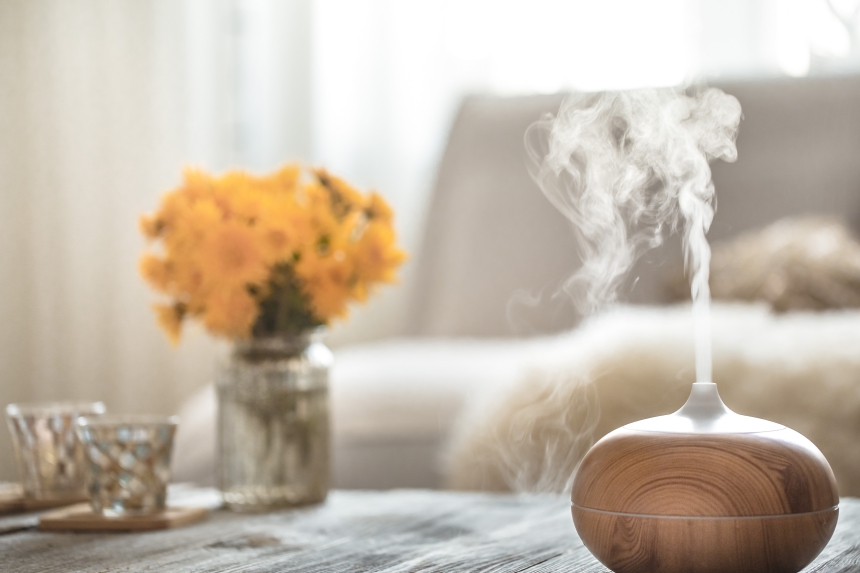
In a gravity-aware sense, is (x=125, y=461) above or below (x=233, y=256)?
Answer: below

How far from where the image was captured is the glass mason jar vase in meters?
0.98

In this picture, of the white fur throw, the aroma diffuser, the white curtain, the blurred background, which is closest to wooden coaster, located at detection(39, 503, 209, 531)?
the aroma diffuser

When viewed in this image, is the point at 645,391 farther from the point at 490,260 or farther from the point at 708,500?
the point at 490,260

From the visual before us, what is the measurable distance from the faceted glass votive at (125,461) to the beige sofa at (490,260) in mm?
607

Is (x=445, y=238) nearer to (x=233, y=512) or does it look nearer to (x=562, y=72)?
(x=562, y=72)

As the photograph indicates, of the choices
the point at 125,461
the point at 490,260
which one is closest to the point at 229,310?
the point at 125,461

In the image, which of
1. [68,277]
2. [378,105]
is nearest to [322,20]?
[378,105]

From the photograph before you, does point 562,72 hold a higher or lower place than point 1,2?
lower

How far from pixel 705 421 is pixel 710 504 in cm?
7

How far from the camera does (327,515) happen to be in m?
0.92

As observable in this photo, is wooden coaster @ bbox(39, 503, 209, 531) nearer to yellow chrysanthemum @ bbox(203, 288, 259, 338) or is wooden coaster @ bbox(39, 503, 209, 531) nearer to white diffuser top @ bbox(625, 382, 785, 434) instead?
yellow chrysanthemum @ bbox(203, 288, 259, 338)

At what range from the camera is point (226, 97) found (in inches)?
109

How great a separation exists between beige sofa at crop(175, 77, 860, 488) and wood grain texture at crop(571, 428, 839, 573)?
0.82 m

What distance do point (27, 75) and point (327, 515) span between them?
198 cm
